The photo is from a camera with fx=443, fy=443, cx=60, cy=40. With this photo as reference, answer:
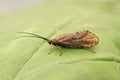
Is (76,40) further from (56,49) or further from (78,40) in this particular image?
(56,49)

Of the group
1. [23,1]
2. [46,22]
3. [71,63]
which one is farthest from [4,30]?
[23,1]

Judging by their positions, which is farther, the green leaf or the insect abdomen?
the insect abdomen

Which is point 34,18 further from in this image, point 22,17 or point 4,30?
point 4,30

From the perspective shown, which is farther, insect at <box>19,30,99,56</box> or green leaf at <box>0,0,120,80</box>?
insect at <box>19,30,99,56</box>

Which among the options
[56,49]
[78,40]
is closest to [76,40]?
[78,40]

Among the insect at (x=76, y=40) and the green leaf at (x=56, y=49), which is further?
the insect at (x=76, y=40)
